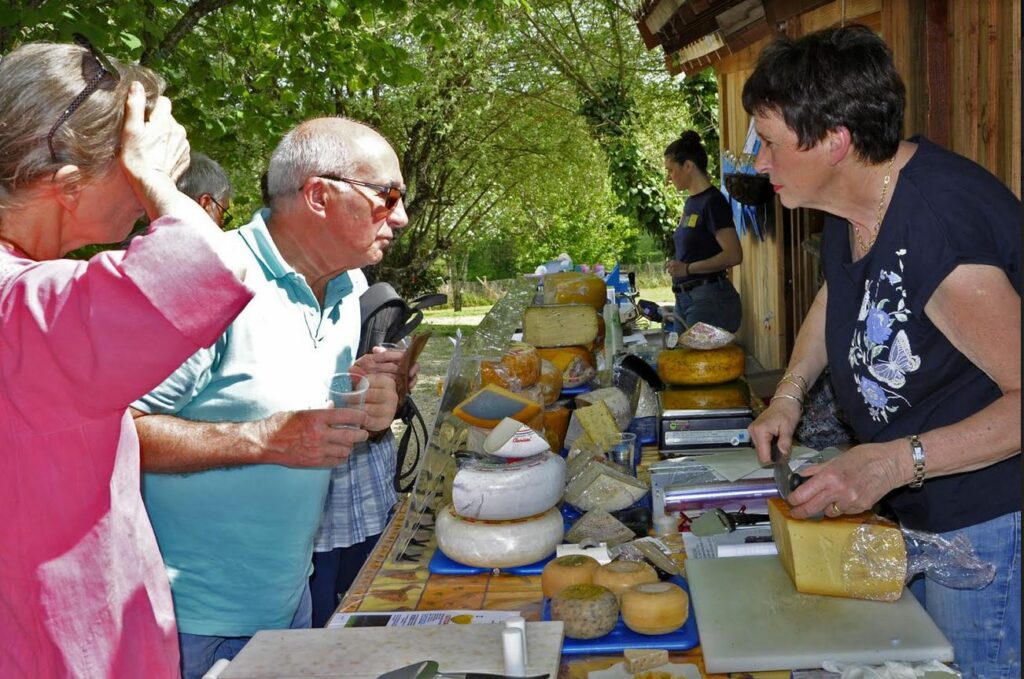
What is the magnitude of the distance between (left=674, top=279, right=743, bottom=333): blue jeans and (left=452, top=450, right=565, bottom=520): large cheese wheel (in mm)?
4497

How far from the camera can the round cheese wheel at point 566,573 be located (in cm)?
189

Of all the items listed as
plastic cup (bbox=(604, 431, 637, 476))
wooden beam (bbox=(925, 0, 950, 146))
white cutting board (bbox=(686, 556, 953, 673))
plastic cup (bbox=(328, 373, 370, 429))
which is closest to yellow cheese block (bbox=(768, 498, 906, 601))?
white cutting board (bbox=(686, 556, 953, 673))

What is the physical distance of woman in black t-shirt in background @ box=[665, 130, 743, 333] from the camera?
648cm

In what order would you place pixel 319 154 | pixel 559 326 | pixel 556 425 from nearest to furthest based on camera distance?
pixel 319 154
pixel 556 425
pixel 559 326

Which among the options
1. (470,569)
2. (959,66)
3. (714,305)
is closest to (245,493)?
(470,569)

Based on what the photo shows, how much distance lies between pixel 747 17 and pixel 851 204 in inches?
172

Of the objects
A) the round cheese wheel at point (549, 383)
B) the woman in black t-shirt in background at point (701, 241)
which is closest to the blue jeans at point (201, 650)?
the round cheese wheel at point (549, 383)

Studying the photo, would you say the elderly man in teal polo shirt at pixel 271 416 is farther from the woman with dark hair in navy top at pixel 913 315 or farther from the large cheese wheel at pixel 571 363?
the large cheese wheel at pixel 571 363

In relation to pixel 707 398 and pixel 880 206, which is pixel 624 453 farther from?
pixel 880 206

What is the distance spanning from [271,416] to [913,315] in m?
1.23

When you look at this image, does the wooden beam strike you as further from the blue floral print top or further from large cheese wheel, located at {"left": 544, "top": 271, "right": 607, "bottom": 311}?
large cheese wheel, located at {"left": 544, "top": 271, "right": 607, "bottom": 311}

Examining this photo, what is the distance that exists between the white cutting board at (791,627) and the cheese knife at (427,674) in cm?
38

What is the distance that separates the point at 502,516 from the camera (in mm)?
2199

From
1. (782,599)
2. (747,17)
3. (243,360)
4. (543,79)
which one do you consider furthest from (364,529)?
(543,79)
